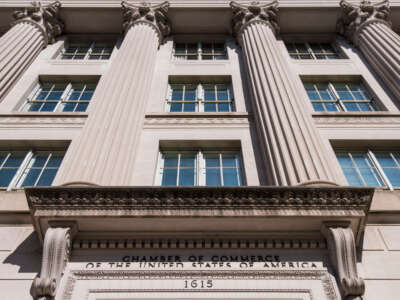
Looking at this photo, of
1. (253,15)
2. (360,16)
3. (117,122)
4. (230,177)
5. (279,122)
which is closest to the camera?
(230,177)

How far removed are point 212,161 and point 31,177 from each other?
5739mm

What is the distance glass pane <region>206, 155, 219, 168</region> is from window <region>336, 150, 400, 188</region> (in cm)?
401

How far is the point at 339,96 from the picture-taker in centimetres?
1628

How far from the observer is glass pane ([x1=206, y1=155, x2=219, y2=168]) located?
40.8 feet

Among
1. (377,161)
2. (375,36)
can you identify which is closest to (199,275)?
(377,161)

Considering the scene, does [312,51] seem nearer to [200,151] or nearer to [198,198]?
[200,151]

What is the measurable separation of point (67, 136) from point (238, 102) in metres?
6.63

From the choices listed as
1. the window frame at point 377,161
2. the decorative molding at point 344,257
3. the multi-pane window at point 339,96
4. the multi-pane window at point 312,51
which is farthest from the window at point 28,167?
the multi-pane window at point 312,51

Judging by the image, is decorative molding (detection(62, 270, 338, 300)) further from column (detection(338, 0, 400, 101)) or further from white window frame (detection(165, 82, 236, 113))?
column (detection(338, 0, 400, 101))

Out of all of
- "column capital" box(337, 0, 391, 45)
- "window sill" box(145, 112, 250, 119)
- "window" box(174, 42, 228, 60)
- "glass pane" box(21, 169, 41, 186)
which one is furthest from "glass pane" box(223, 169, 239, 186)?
"column capital" box(337, 0, 391, 45)

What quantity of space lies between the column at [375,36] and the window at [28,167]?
13.1m

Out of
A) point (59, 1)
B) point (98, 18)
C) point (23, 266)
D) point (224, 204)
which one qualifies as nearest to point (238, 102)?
point (224, 204)

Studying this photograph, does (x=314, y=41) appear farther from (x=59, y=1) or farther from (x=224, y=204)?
(x=224, y=204)

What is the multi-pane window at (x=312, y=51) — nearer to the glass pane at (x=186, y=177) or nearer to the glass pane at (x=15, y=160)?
the glass pane at (x=186, y=177)
